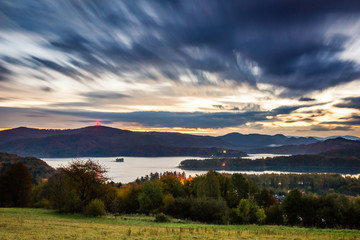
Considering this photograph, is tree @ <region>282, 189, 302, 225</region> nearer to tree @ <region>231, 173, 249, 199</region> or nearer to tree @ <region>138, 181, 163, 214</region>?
tree @ <region>231, 173, 249, 199</region>

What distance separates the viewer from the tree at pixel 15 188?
50938mm

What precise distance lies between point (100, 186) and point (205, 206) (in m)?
17.3

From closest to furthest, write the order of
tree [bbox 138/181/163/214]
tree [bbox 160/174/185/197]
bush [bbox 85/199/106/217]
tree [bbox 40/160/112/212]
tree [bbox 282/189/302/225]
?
bush [bbox 85/199/106/217], tree [bbox 40/160/112/212], tree [bbox 282/189/302/225], tree [bbox 138/181/163/214], tree [bbox 160/174/185/197]

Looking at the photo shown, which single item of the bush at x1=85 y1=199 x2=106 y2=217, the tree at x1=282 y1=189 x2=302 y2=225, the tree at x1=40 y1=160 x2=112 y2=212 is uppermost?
the tree at x1=40 y1=160 x2=112 y2=212

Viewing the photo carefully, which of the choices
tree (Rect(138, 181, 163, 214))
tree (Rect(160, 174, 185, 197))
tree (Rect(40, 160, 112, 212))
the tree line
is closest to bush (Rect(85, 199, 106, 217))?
the tree line

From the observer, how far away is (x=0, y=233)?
14.9 metres

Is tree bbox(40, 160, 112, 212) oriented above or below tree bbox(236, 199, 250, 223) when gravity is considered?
above

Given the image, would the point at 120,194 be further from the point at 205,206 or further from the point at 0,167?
the point at 0,167

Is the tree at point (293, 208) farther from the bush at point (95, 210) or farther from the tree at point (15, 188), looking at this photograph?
the tree at point (15, 188)

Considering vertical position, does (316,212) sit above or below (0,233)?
below

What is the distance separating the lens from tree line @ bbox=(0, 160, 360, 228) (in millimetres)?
36531

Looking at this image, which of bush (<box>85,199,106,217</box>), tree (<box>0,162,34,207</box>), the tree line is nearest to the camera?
bush (<box>85,199,106,217</box>)

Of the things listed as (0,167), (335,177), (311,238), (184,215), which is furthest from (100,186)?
(335,177)

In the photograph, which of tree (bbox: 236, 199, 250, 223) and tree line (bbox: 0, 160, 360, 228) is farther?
tree (bbox: 236, 199, 250, 223)
